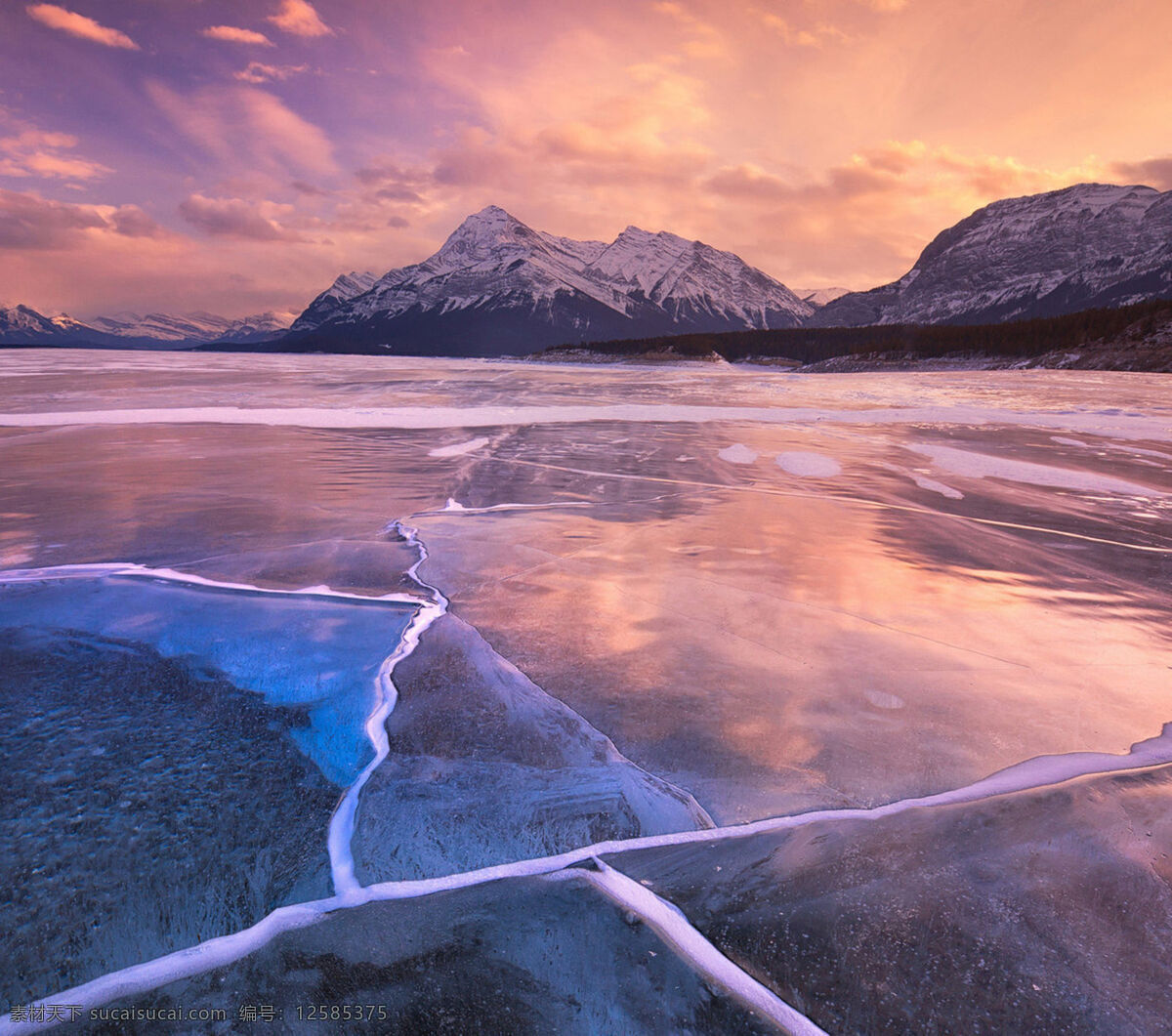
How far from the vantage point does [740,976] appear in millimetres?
1738

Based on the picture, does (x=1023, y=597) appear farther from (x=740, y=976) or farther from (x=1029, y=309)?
(x=1029, y=309)

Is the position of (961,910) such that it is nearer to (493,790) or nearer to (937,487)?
(493,790)

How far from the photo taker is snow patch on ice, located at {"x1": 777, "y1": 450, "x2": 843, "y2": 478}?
9406mm

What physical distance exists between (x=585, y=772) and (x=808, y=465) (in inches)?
339

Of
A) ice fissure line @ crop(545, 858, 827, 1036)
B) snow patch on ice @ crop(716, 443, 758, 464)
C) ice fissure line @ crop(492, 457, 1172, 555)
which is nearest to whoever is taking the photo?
ice fissure line @ crop(545, 858, 827, 1036)

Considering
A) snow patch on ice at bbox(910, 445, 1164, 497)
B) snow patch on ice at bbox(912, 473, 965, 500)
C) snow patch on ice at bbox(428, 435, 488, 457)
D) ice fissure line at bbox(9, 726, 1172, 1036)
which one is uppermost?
snow patch on ice at bbox(910, 445, 1164, 497)

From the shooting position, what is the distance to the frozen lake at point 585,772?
1750mm

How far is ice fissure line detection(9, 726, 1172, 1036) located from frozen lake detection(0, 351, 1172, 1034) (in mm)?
12

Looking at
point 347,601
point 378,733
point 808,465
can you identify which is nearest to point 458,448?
point 808,465

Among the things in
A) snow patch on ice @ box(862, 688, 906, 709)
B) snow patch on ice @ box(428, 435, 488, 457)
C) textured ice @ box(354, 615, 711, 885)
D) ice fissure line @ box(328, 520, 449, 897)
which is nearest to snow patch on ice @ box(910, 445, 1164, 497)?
snow patch on ice @ box(862, 688, 906, 709)

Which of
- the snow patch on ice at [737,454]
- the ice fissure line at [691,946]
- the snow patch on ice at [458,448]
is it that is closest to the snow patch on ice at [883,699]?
the ice fissure line at [691,946]

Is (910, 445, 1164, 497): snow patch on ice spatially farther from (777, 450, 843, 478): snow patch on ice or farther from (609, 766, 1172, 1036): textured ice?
(609, 766, 1172, 1036): textured ice

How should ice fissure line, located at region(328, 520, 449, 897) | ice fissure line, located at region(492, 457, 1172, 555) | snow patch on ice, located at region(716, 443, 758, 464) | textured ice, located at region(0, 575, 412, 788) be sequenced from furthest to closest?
1. snow patch on ice, located at region(716, 443, 758, 464)
2. ice fissure line, located at region(492, 457, 1172, 555)
3. textured ice, located at region(0, 575, 412, 788)
4. ice fissure line, located at region(328, 520, 449, 897)

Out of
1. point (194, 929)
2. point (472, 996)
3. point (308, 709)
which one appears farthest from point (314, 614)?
point (472, 996)
